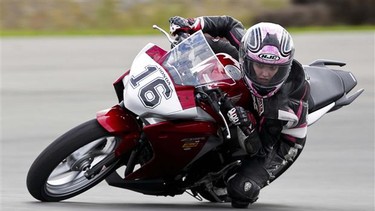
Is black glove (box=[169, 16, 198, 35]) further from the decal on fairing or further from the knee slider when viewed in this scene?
the knee slider

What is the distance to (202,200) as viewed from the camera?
6.67 m

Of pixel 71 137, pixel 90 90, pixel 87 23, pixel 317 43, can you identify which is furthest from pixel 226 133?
pixel 87 23

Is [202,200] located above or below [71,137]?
below

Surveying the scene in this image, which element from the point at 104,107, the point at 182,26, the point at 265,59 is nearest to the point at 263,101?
the point at 265,59

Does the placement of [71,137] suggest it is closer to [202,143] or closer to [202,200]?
[202,143]

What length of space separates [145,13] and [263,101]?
16889 mm

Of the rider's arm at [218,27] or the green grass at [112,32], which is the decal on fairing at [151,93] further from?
the green grass at [112,32]

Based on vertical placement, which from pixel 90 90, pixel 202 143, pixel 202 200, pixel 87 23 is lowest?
pixel 87 23

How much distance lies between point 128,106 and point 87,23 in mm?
16446

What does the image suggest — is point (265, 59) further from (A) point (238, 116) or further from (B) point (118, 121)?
(B) point (118, 121)

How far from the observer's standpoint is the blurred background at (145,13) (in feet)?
71.0

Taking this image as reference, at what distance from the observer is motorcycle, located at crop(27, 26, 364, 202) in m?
5.72

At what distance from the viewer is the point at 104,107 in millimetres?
11133

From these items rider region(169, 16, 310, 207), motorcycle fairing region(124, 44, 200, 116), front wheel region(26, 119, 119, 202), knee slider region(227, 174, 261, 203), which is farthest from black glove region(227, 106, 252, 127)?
front wheel region(26, 119, 119, 202)
